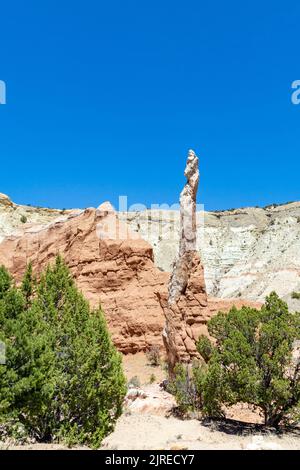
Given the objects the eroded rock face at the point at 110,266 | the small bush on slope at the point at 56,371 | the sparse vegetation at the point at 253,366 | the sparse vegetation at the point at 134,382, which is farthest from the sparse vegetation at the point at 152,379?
the small bush on slope at the point at 56,371

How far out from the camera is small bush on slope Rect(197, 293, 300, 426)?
48.1ft

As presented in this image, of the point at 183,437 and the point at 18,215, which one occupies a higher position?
the point at 18,215

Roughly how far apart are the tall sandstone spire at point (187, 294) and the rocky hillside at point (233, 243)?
23286 millimetres

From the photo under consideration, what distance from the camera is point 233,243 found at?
7156cm

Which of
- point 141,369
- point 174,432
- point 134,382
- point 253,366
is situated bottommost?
point 174,432

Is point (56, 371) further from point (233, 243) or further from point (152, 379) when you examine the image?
point (233, 243)

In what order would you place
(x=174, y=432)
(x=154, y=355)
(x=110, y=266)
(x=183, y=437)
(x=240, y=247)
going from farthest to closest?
(x=240, y=247), (x=110, y=266), (x=154, y=355), (x=174, y=432), (x=183, y=437)

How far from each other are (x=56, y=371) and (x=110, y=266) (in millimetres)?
15964

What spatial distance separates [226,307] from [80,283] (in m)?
9.51

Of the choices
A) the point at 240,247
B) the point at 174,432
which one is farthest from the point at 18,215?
the point at 174,432

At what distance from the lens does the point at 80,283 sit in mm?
28031

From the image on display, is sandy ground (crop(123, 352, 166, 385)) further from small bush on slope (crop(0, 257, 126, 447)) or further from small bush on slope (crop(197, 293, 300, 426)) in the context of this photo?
small bush on slope (crop(0, 257, 126, 447))
